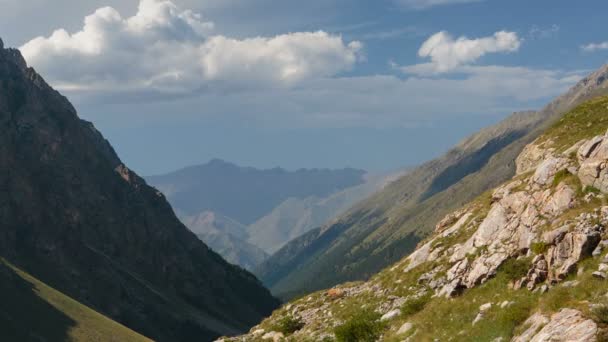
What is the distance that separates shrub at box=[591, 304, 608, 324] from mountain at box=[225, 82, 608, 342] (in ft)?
0.17

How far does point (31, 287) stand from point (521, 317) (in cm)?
19133

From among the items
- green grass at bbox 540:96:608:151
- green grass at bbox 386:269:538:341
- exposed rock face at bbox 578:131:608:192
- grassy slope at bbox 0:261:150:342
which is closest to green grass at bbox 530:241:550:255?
green grass at bbox 386:269:538:341

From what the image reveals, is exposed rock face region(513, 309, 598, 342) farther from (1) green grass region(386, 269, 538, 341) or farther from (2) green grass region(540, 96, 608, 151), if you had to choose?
(2) green grass region(540, 96, 608, 151)

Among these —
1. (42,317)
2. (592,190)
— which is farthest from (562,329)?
(42,317)

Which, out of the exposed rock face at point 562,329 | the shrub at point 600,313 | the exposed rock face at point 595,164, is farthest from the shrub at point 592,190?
the shrub at point 600,313

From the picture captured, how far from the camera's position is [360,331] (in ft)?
136

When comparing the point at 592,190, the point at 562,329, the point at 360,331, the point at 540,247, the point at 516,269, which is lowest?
the point at 360,331

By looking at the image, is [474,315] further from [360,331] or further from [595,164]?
[595,164]

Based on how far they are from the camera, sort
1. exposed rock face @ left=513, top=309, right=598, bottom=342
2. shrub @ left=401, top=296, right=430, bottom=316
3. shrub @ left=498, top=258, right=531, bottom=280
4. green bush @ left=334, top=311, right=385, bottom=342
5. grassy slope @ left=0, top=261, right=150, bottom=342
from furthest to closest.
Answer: grassy slope @ left=0, top=261, right=150, bottom=342
shrub @ left=401, top=296, right=430, bottom=316
green bush @ left=334, top=311, right=385, bottom=342
shrub @ left=498, top=258, right=531, bottom=280
exposed rock face @ left=513, top=309, right=598, bottom=342

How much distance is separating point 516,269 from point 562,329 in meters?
10.2

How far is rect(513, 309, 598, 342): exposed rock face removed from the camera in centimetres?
2520

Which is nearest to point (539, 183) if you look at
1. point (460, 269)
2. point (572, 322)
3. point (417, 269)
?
point (460, 269)

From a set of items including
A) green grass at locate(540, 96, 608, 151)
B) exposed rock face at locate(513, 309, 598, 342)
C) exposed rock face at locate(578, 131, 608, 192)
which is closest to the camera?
exposed rock face at locate(513, 309, 598, 342)

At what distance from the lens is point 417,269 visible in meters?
50.7
